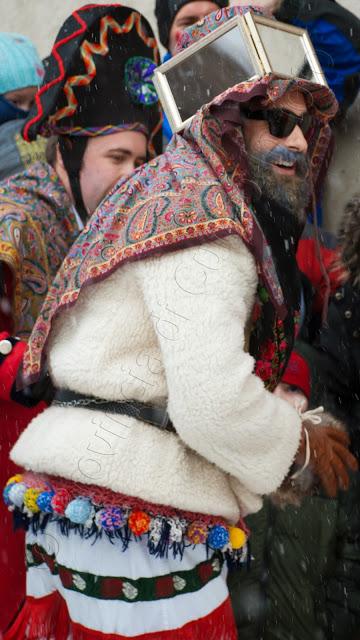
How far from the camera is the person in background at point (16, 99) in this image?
3.12 meters

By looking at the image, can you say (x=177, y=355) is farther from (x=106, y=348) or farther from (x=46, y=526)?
(x=46, y=526)

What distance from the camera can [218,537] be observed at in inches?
65.3

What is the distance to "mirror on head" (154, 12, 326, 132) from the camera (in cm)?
191

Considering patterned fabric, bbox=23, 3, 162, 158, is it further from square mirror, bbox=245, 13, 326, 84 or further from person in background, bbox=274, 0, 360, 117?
square mirror, bbox=245, 13, 326, 84

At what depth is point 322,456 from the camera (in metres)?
1.71

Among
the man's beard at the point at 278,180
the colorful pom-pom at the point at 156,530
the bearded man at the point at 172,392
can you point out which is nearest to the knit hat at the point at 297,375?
the bearded man at the point at 172,392

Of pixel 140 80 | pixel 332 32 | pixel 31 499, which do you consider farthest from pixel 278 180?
pixel 332 32

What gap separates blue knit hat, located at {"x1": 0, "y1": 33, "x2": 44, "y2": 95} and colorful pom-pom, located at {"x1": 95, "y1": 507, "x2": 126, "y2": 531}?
223cm

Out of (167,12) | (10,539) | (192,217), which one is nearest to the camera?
(192,217)

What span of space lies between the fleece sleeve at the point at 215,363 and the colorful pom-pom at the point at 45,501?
0.36 m

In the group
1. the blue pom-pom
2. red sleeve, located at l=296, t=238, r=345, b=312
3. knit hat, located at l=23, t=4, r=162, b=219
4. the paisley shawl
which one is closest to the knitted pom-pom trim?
the paisley shawl

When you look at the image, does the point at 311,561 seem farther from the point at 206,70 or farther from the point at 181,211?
the point at 206,70

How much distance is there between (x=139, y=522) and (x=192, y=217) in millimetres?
663

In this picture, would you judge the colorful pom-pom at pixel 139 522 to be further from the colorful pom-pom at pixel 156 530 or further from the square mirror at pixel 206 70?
the square mirror at pixel 206 70
